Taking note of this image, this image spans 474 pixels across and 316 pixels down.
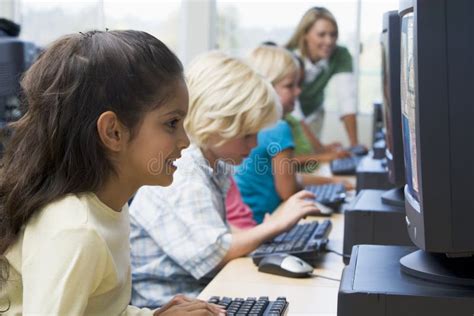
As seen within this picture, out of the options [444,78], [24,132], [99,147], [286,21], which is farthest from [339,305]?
[286,21]

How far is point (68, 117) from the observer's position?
3.95ft

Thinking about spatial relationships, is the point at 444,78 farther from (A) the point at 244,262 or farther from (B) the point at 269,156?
(B) the point at 269,156

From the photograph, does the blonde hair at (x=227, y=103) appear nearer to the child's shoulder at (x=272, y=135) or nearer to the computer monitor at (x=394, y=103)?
the computer monitor at (x=394, y=103)

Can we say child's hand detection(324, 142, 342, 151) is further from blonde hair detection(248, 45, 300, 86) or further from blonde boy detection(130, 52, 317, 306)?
blonde boy detection(130, 52, 317, 306)

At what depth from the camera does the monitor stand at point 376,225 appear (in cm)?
169

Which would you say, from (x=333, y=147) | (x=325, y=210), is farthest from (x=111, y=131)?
(x=333, y=147)

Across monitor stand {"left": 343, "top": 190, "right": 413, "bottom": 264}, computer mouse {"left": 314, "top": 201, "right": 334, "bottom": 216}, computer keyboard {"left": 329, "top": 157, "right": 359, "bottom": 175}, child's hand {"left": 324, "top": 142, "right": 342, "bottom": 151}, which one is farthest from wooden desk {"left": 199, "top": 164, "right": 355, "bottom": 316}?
child's hand {"left": 324, "top": 142, "right": 342, "bottom": 151}

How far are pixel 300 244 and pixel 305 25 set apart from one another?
275cm

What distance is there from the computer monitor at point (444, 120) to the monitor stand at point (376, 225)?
62 centimetres

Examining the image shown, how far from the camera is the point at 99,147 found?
123 centimetres

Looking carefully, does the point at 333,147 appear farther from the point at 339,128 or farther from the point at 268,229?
the point at 268,229

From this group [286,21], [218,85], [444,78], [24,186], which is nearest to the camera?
[444,78]

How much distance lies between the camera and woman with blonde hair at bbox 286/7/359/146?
4.41m

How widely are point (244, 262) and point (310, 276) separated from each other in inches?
7.7
